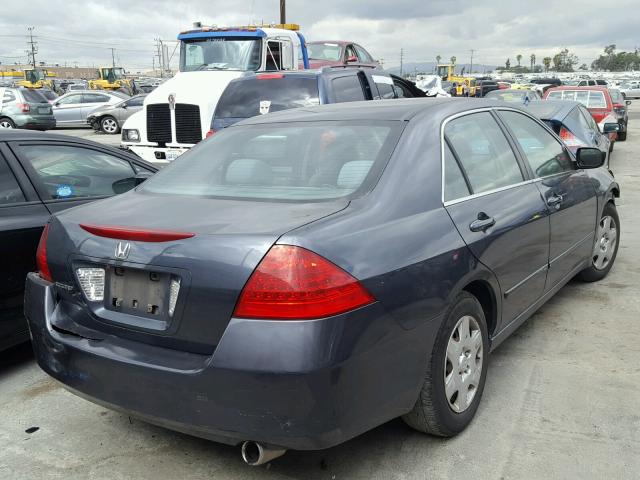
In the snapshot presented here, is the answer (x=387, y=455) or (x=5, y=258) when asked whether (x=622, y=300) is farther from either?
(x=5, y=258)

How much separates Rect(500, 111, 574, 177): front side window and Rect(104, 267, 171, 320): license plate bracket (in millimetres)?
2565

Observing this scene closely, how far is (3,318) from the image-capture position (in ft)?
12.6

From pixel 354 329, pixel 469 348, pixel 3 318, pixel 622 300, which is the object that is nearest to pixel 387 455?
pixel 469 348

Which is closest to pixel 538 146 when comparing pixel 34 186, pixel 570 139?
pixel 34 186

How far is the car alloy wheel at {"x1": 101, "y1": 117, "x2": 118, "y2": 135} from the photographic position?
2469 centimetres

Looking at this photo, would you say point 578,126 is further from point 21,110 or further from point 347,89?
point 21,110

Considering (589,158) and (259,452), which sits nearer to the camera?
(259,452)

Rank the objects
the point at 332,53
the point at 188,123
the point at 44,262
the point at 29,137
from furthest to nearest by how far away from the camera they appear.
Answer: the point at 332,53 < the point at 188,123 < the point at 29,137 < the point at 44,262

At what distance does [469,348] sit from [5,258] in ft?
9.05

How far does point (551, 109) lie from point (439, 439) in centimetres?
706

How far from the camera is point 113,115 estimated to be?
24547 millimetres

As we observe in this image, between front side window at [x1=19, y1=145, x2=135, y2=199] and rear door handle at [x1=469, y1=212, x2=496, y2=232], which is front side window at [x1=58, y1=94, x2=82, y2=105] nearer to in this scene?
front side window at [x1=19, y1=145, x2=135, y2=199]

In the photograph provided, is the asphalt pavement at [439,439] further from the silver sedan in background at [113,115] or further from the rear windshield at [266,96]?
the silver sedan in background at [113,115]

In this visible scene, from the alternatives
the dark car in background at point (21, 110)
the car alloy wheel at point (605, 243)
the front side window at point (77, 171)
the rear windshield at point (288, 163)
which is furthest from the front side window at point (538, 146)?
the dark car in background at point (21, 110)
